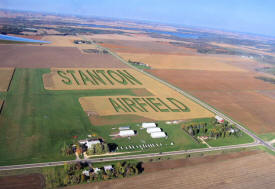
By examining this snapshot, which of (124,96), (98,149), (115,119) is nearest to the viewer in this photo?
(98,149)

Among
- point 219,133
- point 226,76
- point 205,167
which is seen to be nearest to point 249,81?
point 226,76

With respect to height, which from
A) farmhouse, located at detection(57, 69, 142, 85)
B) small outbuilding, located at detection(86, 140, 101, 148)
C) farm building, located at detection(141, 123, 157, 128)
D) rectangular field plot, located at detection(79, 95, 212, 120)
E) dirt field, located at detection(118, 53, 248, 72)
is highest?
dirt field, located at detection(118, 53, 248, 72)

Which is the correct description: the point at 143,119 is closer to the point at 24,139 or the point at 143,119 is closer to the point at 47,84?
the point at 24,139

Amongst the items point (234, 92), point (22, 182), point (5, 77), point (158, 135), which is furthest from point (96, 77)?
point (22, 182)

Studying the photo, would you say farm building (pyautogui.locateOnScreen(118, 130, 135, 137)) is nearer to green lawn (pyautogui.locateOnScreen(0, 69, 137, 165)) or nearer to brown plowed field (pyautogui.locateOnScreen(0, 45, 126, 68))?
green lawn (pyautogui.locateOnScreen(0, 69, 137, 165))

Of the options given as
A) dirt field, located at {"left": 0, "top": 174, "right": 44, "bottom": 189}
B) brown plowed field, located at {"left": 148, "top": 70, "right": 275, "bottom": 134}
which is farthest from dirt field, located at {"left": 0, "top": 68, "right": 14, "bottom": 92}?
brown plowed field, located at {"left": 148, "top": 70, "right": 275, "bottom": 134}

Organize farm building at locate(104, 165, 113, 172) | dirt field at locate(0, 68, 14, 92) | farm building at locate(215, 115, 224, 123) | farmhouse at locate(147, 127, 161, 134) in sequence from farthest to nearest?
dirt field at locate(0, 68, 14, 92)
farm building at locate(215, 115, 224, 123)
farmhouse at locate(147, 127, 161, 134)
farm building at locate(104, 165, 113, 172)

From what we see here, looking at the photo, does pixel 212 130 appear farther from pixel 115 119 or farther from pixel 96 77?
pixel 96 77
